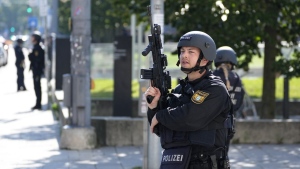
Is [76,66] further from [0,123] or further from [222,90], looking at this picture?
[222,90]

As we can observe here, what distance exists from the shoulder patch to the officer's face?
22 cm

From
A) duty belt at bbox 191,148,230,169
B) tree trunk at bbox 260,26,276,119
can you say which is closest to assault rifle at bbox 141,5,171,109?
duty belt at bbox 191,148,230,169

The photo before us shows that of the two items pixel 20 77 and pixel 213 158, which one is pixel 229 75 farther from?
pixel 20 77

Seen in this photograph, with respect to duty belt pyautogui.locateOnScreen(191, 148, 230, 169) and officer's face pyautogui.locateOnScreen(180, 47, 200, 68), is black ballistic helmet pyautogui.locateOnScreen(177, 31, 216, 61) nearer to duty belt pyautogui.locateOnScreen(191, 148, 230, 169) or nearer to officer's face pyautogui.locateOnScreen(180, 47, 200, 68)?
officer's face pyautogui.locateOnScreen(180, 47, 200, 68)

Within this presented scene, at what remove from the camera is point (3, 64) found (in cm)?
4453

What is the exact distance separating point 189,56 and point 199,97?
33 cm

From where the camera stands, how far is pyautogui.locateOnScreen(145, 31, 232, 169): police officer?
20.4 feet

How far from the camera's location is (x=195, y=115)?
6203 mm

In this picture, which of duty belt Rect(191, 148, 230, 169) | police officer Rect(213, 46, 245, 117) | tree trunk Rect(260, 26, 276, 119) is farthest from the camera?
tree trunk Rect(260, 26, 276, 119)

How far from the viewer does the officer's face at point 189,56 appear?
6.29 m

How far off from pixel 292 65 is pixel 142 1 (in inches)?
118

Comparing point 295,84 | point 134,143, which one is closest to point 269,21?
point 134,143

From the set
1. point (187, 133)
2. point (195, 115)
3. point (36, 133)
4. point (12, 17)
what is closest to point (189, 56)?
point (195, 115)

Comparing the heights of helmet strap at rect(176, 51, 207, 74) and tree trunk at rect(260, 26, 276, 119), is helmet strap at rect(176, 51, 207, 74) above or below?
above
